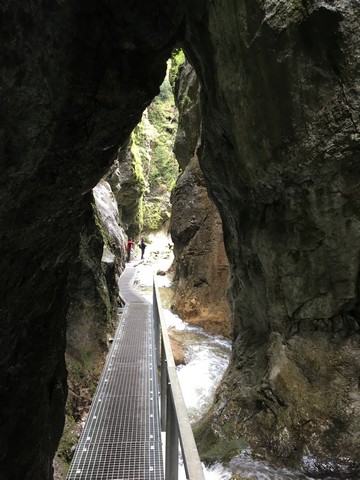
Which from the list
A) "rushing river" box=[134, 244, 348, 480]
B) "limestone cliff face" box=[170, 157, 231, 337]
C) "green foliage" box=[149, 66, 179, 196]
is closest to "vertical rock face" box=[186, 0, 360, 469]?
"rushing river" box=[134, 244, 348, 480]

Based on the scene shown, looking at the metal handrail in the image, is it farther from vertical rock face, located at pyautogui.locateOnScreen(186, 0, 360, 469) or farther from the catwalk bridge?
vertical rock face, located at pyautogui.locateOnScreen(186, 0, 360, 469)

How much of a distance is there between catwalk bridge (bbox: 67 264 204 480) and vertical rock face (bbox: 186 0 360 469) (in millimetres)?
1996

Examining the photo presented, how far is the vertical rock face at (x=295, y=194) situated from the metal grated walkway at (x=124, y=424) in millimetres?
1967

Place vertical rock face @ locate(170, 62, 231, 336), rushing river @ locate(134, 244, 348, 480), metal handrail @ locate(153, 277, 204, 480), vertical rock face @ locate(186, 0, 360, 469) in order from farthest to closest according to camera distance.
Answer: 1. vertical rock face @ locate(170, 62, 231, 336)
2. rushing river @ locate(134, 244, 348, 480)
3. vertical rock face @ locate(186, 0, 360, 469)
4. metal handrail @ locate(153, 277, 204, 480)

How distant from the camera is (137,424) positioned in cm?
504

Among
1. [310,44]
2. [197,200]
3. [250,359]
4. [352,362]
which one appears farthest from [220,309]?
[310,44]

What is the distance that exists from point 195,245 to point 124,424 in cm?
1151

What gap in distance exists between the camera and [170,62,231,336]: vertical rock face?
569 inches

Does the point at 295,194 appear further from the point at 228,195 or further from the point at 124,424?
the point at 124,424

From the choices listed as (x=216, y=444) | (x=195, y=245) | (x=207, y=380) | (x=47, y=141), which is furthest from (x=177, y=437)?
(x=195, y=245)

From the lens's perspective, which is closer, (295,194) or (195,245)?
(295,194)

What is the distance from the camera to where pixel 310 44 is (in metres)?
5.47

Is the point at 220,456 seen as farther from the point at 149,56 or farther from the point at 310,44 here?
the point at 310,44

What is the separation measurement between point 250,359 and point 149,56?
645 centimetres
